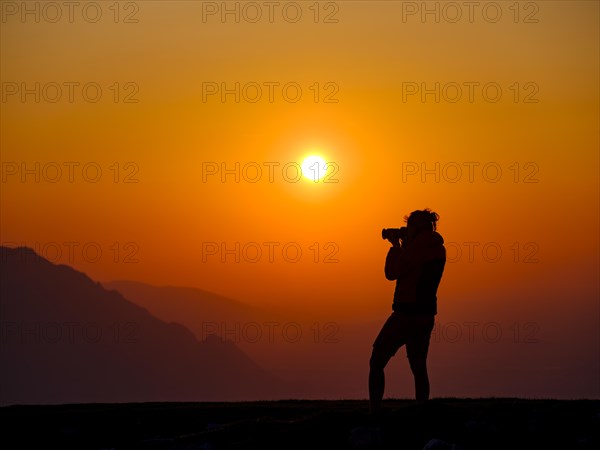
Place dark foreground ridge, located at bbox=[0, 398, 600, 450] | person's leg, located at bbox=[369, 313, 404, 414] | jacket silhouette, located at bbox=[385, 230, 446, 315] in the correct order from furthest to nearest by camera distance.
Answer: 1. person's leg, located at bbox=[369, 313, 404, 414]
2. jacket silhouette, located at bbox=[385, 230, 446, 315]
3. dark foreground ridge, located at bbox=[0, 398, 600, 450]

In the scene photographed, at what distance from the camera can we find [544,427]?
15.8 metres

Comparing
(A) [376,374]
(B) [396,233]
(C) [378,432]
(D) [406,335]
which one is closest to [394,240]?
(B) [396,233]

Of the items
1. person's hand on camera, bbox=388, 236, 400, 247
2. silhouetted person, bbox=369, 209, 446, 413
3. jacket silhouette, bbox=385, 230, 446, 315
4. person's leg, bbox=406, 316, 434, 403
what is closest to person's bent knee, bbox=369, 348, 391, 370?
silhouetted person, bbox=369, 209, 446, 413

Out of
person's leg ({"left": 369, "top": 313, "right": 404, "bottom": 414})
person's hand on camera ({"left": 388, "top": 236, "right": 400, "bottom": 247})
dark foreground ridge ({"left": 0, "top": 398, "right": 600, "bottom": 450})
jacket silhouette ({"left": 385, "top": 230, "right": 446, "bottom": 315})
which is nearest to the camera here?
dark foreground ridge ({"left": 0, "top": 398, "right": 600, "bottom": 450})

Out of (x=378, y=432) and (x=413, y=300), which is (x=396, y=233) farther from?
(x=378, y=432)

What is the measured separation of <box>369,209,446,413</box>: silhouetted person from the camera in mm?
16844

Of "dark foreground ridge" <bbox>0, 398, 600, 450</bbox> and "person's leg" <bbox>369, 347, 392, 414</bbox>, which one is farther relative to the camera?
"person's leg" <bbox>369, 347, 392, 414</bbox>

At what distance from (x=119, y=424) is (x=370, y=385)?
181 inches

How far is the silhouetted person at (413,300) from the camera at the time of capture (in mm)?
16844

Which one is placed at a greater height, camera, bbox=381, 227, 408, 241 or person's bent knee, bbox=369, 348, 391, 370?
camera, bbox=381, 227, 408, 241

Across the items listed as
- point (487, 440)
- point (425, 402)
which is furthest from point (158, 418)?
point (487, 440)

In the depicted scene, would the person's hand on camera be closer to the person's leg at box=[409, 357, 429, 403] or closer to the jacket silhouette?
the jacket silhouette

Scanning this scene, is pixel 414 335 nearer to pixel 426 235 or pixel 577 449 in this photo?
pixel 426 235

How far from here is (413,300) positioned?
663 inches
